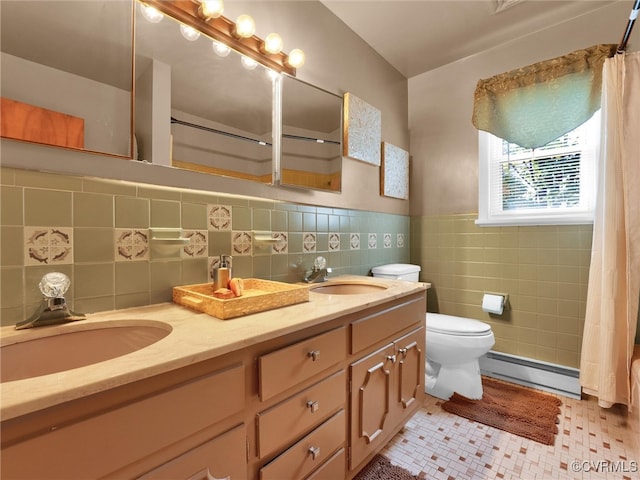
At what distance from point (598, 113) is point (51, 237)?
2981 mm

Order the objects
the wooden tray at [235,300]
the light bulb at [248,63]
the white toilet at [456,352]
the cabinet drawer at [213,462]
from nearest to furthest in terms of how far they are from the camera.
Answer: the cabinet drawer at [213,462] < the wooden tray at [235,300] < the light bulb at [248,63] < the white toilet at [456,352]

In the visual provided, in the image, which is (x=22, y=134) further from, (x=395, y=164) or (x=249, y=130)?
(x=395, y=164)

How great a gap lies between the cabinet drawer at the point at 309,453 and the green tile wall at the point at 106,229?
703 millimetres

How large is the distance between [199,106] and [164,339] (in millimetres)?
1009

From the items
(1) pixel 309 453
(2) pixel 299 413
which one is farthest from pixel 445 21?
(1) pixel 309 453

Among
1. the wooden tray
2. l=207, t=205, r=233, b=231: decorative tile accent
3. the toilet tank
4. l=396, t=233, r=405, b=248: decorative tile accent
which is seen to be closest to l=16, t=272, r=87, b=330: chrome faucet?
the wooden tray

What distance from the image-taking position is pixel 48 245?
0.92 meters

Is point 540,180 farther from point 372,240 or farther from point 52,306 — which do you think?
point 52,306

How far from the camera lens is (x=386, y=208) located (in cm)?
247

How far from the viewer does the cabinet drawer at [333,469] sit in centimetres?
105

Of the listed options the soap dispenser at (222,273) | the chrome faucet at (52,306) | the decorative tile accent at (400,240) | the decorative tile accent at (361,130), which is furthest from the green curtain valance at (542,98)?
the chrome faucet at (52,306)

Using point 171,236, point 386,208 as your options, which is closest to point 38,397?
point 171,236

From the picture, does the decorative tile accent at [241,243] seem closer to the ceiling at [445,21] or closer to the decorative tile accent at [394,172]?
the decorative tile accent at [394,172]

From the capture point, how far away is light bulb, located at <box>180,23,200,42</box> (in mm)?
1246
